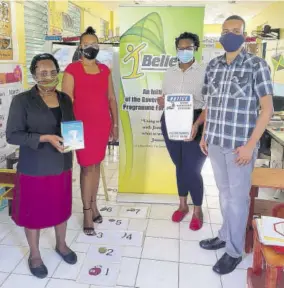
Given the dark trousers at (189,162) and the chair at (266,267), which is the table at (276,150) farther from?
the chair at (266,267)

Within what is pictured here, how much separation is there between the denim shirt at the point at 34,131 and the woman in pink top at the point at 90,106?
1.31ft

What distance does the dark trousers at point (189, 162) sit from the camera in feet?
8.63

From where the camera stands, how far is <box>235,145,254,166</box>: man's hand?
1.89 metres

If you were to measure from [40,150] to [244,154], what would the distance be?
1238mm

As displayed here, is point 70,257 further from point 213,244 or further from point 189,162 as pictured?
point 189,162

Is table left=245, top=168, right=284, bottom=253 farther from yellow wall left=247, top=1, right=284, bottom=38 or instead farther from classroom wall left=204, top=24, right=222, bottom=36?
classroom wall left=204, top=24, right=222, bottom=36

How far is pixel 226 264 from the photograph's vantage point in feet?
7.11

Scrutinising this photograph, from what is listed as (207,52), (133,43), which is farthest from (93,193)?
(207,52)

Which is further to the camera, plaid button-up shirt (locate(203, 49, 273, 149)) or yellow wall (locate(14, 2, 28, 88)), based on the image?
yellow wall (locate(14, 2, 28, 88))

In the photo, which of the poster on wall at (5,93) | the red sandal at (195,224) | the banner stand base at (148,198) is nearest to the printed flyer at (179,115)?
the red sandal at (195,224)

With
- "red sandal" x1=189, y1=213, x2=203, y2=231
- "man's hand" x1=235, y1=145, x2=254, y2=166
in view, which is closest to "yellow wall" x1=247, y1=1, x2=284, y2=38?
"red sandal" x1=189, y1=213, x2=203, y2=231

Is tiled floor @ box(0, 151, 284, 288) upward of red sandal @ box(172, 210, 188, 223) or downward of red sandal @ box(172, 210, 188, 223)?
downward

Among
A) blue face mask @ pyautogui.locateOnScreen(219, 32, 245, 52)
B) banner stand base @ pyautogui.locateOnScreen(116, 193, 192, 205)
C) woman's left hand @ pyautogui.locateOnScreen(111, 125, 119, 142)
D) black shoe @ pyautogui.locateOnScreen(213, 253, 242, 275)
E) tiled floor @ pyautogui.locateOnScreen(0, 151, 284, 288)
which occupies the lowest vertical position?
tiled floor @ pyautogui.locateOnScreen(0, 151, 284, 288)

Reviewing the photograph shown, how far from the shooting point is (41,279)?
209 centimetres
